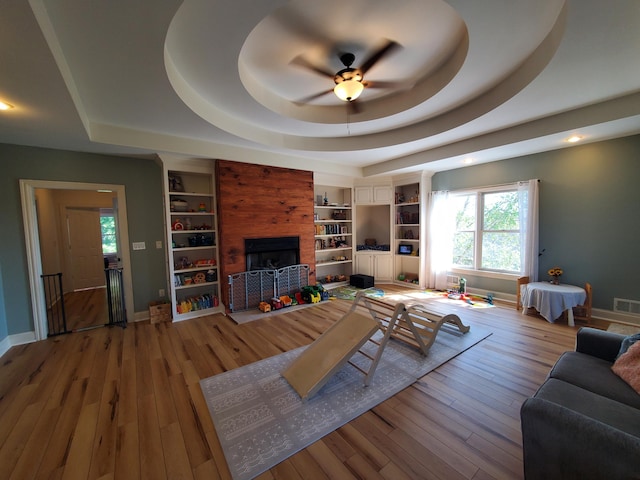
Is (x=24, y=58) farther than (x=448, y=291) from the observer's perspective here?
No

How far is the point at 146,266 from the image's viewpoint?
13.2ft

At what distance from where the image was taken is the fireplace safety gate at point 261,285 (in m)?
4.25

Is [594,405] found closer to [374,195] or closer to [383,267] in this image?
[383,267]

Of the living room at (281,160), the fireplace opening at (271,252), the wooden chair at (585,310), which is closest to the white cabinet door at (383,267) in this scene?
the living room at (281,160)

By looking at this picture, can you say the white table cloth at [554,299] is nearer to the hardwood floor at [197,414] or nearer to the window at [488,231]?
the hardwood floor at [197,414]

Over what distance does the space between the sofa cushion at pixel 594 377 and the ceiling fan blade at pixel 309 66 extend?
128 inches

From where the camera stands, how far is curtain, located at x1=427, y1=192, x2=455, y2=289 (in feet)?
17.3

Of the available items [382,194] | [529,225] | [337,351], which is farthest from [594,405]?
[382,194]

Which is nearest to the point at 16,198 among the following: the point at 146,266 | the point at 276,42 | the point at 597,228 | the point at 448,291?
the point at 146,266

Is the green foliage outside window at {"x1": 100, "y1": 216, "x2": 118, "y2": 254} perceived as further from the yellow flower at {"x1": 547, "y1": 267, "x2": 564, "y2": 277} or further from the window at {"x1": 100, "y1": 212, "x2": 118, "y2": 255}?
the yellow flower at {"x1": 547, "y1": 267, "x2": 564, "y2": 277}

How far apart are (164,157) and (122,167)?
0.71 meters

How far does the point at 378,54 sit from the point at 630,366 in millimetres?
3064

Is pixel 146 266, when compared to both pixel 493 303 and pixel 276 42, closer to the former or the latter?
pixel 276 42

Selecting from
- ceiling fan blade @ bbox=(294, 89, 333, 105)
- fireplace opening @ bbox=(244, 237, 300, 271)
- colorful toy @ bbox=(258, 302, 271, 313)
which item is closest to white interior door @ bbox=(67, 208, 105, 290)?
fireplace opening @ bbox=(244, 237, 300, 271)
